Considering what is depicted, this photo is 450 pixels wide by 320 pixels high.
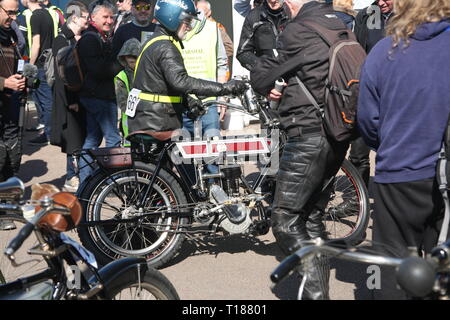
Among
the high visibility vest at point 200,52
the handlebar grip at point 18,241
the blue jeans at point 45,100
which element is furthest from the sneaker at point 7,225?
the blue jeans at point 45,100

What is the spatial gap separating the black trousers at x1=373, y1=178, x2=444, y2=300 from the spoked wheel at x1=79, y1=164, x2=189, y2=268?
204cm

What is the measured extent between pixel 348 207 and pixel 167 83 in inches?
67.8

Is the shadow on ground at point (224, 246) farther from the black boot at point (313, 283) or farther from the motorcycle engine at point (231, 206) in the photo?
the black boot at point (313, 283)

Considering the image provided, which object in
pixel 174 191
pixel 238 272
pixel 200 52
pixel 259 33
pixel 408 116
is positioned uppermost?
pixel 259 33

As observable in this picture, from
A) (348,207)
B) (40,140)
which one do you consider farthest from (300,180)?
(40,140)

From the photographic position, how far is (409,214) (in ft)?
10.6

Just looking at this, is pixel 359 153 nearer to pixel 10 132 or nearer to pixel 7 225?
pixel 7 225

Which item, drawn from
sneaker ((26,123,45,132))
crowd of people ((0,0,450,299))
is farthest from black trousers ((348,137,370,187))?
sneaker ((26,123,45,132))

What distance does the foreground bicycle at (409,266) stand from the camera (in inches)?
83.5

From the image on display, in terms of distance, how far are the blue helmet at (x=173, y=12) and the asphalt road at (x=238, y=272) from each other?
1.76m

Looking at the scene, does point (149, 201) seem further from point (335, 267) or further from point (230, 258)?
point (335, 267)

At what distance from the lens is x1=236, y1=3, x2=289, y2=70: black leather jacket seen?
692 centimetres
